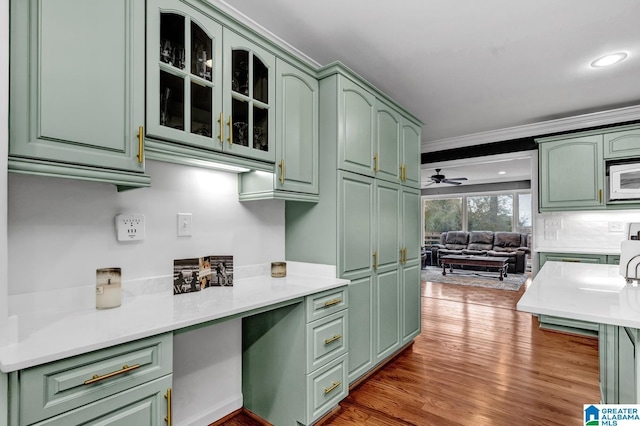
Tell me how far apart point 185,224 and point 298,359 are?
100 cm

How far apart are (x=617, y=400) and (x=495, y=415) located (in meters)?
0.68

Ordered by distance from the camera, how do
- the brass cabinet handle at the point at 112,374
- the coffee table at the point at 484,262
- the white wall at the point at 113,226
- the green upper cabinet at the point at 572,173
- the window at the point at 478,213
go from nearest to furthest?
the brass cabinet handle at the point at 112,374 < the white wall at the point at 113,226 < the green upper cabinet at the point at 572,173 < the coffee table at the point at 484,262 < the window at the point at 478,213

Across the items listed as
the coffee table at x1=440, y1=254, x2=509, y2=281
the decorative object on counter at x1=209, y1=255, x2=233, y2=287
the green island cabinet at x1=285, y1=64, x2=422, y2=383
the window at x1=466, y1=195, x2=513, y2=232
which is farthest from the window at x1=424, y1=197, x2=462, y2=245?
the decorative object on counter at x1=209, y1=255, x2=233, y2=287

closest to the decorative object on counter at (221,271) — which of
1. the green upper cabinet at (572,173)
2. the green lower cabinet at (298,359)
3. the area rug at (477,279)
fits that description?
the green lower cabinet at (298,359)

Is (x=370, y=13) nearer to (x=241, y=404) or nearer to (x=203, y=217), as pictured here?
(x=203, y=217)

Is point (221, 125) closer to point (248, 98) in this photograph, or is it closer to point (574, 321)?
point (248, 98)

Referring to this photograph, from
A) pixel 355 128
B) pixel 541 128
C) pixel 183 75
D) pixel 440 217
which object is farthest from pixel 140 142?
pixel 440 217

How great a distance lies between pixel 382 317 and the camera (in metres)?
2.71

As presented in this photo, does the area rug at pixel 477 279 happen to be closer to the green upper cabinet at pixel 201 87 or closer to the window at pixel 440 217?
the window at pixel 440 217

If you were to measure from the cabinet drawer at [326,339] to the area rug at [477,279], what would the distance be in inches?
200

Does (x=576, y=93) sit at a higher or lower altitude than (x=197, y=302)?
higher

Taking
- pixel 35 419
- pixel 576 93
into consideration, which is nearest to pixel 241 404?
pixel 35 419

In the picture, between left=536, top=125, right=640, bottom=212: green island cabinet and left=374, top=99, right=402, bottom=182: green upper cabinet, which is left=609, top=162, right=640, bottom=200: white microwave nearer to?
left=536, top=125, right=640, bottom=212: green island cabinet

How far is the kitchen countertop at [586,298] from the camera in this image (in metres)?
1.22
